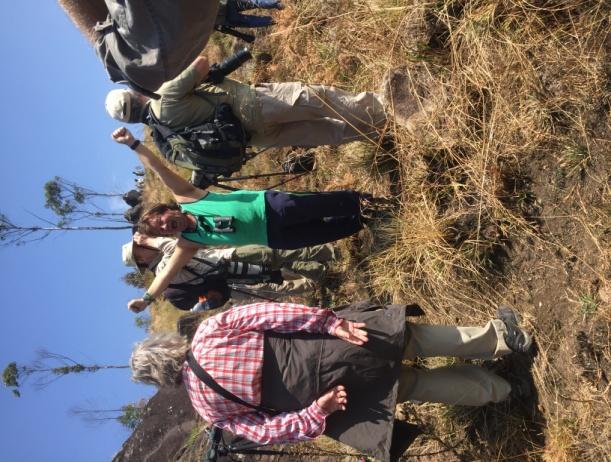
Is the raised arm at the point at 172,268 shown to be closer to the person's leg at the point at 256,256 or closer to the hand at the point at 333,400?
the person's leg at the point at 256,256

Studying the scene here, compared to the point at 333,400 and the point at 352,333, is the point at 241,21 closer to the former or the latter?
the point at 352,333

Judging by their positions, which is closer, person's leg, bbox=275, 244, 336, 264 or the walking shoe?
the walking shoe

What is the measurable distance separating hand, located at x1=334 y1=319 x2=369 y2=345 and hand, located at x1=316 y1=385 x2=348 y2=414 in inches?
10.5

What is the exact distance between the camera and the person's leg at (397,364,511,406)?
10.0 feet

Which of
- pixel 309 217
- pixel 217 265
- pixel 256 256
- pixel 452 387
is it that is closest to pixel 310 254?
pixel 256 256

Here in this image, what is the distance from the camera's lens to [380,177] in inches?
170

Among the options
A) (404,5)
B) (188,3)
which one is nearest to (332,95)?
(404,5)

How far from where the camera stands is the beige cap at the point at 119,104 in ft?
12.2

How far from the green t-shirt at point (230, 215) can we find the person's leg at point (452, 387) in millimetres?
1442

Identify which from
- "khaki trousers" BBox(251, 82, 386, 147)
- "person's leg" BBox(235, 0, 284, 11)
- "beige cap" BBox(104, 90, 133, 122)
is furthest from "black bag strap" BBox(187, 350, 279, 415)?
"person's leg" BBox(235, 0, 284, 11)

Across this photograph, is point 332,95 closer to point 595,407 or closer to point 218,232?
point 218,232

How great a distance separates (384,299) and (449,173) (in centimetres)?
145

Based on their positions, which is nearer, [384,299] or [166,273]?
[166,273]

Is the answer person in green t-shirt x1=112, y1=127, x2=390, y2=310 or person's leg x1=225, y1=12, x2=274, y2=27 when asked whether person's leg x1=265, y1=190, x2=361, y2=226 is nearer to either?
person in green t-shirt x1=112, y1=127, x2=390, y2=310
